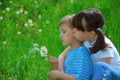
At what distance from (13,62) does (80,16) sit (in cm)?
161

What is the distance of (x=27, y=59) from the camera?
540 cm

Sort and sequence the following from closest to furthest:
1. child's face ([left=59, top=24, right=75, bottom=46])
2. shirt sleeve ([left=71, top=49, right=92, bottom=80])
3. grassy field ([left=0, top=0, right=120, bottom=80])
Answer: shirt sleeve ([left=71, top=49, right=92, bottom=80])
child's face ([left=59, top=24, right=75, bottom=46])
grassy field ([left=0, top=0, right=120, bottom=80])

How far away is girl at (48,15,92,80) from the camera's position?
3.93 meters

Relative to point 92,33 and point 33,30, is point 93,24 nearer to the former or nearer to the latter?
point 92,33

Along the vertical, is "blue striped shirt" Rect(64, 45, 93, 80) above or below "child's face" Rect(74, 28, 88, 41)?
below

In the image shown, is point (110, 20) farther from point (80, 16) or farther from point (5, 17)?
point (80, 16)

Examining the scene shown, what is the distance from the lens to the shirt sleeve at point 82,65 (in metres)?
3.92

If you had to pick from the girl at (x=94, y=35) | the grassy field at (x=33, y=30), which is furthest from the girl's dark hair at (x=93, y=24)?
the grassy field at (x=33, y=30)

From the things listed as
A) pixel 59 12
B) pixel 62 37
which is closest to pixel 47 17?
pixel 59 12

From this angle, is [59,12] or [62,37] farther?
[59,12]

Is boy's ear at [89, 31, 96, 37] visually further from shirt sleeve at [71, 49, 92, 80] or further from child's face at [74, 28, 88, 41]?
shirt sleeve at [71, 49, 92, 80]

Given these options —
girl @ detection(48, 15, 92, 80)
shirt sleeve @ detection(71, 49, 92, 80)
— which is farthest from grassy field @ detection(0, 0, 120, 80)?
shirt sleeve @ detection(71, 49, 92, 80)

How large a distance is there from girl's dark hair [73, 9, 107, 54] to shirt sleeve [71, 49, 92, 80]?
9 centimetres

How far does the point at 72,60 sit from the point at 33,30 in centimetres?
268
